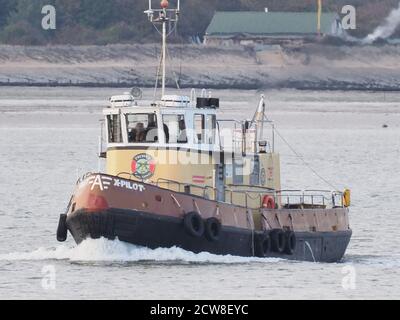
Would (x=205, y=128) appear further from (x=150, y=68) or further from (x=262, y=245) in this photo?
(x=150, y=68)

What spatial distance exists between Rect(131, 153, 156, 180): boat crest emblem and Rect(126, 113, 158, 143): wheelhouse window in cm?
54

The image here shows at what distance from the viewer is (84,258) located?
47.2 meters

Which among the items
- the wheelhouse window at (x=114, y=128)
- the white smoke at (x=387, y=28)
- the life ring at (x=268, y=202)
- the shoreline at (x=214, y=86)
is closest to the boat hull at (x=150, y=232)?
the life ring at (x=268, y=202)

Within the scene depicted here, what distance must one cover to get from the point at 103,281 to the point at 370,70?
112415 mm

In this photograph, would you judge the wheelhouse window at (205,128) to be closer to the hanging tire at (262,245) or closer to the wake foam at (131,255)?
the hanging tire at (262,245)

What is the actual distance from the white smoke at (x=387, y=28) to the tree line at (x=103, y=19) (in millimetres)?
33409

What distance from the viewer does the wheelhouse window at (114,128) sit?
4847 centimetres

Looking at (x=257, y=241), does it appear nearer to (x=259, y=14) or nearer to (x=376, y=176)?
(x=376, y=176)

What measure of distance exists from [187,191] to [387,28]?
281ft

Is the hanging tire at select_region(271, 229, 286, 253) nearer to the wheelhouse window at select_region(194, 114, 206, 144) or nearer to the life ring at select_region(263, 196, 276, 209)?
the life ring at select_region(263, 196, 276, 209)

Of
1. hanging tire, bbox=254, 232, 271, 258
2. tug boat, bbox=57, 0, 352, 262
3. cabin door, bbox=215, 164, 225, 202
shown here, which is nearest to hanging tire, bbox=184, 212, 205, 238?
tug boat, bbox=57, 0, 352, 262

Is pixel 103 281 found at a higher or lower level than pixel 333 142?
lower

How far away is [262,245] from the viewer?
48.7 metres
